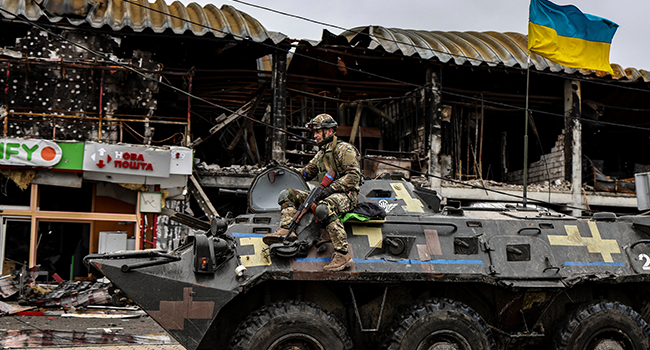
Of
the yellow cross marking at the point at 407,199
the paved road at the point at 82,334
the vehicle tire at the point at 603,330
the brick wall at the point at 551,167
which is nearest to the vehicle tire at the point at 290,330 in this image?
the yellow cross marking at the point at 407,199

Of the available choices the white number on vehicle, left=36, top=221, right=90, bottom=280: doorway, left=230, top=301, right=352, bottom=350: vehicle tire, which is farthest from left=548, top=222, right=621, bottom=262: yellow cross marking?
left=36, top=221, right=90, bottom=280: doorway

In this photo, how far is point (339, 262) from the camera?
20.7 ft

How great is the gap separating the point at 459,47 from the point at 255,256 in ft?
39.8

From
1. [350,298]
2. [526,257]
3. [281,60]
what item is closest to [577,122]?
[281,60]

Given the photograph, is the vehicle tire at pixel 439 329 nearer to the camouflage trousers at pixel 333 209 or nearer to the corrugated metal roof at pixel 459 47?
the camouflage trousers at pixel 333 209

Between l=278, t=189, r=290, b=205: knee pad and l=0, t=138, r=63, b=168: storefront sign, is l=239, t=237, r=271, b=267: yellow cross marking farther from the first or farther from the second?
l=0, t=138, r=63, b=168: storefront sign

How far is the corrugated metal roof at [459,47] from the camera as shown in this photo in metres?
15.7

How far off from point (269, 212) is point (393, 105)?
12.1 metres

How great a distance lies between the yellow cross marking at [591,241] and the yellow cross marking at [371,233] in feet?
7.12

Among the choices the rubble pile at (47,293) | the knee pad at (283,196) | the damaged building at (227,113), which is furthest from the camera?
the damaged building at (227,113)

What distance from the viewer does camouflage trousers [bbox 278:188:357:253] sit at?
6387mm

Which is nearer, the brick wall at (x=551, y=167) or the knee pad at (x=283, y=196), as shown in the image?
the knee pad at (x=283, y=196)

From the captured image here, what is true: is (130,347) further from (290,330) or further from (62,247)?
(62,247)

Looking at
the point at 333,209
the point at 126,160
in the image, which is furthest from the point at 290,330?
the point at 126,160
